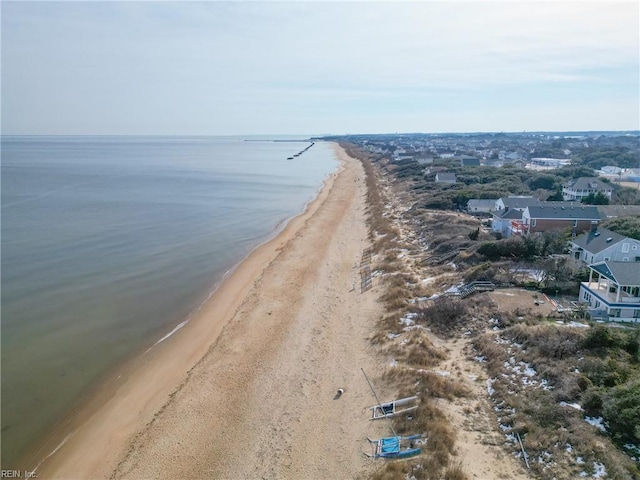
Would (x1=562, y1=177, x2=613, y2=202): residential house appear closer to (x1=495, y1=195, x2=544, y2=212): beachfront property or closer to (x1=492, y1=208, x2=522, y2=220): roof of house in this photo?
(x1=495, y1=195, x2=544, y2=212): beachfront property

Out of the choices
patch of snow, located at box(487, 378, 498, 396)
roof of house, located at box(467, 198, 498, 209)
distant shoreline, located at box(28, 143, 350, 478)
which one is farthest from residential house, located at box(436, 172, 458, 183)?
patch of snow, located at box(487, 378, 498, 396)

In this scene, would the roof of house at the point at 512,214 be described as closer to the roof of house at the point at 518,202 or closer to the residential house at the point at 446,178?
the roof of house at the point at 518,202

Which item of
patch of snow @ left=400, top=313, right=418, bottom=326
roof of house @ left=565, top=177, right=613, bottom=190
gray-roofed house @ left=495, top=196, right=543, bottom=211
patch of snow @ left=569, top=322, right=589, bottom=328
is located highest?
roof of house @ left=565, top=177, right=613, bottom=190

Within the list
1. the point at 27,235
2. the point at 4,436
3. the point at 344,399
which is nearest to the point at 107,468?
the point at 4,436

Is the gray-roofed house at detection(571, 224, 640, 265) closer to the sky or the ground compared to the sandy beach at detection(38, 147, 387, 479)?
closer to the sky

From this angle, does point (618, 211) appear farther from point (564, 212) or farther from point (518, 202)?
point (518, 202)

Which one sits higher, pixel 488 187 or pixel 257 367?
pixel 488 187

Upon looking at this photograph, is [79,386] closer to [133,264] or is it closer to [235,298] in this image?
[235,298]
